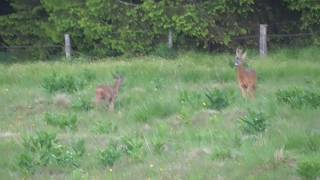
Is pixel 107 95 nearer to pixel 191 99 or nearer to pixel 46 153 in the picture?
pixel 191 99

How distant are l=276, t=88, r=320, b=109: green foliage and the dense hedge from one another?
869cm

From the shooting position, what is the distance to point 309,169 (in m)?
8.33

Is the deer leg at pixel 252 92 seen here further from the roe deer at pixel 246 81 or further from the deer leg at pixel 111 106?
the deer leg at pixel 111 106

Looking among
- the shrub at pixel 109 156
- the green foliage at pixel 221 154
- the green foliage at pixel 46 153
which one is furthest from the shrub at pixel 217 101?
the shrub at pixel 109 156

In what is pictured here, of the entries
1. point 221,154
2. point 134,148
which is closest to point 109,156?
point 134,148

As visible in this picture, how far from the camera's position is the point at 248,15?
2277 centimetres

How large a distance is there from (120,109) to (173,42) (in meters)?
9.45

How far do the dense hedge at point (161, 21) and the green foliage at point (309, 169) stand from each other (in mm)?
13285

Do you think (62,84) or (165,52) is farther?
(165,52)

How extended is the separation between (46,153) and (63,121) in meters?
2.54

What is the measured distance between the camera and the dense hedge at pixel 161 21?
21.9 meters

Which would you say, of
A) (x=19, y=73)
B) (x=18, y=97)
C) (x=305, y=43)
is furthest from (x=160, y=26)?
(x=18, y=97)

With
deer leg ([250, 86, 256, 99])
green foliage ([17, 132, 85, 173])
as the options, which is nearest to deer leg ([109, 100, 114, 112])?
deer leg ([250, 86, 256, 99])

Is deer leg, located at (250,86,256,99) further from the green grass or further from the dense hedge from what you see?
the dense hedge
